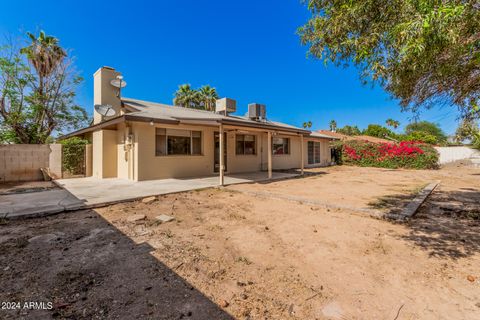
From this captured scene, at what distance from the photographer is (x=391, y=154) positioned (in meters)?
17.2

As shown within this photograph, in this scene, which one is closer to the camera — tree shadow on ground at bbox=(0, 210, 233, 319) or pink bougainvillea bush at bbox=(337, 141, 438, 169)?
tree shadow on ground at bbox=(0, 210, 233, 319)

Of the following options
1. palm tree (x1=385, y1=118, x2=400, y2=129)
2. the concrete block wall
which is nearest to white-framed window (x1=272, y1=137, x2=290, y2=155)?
the concrete block wall

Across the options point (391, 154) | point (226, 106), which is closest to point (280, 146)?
point (226, 106)

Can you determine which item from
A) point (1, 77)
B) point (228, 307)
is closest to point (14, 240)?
point (228, 307)

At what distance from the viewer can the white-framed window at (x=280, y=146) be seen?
14869 millimetres

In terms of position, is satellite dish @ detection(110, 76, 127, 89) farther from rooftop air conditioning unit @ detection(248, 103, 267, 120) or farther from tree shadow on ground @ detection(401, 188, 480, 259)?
tree shadow on ground @ detection(401, 188, 480, 259)

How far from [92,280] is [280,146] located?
13785 millimetres

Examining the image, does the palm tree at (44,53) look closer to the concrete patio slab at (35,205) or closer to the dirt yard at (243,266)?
the concrete patio slab at (35,205)

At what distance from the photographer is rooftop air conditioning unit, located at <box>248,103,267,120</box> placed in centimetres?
1437

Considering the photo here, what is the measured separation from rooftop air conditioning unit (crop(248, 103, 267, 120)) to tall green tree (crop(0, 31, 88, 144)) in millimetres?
13914

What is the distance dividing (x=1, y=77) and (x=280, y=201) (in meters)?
20.2

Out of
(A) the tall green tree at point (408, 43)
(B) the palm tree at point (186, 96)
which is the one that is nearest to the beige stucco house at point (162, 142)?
(A) the tall green tree at point (408, 43)

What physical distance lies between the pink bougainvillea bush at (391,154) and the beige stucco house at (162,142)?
1067 cm

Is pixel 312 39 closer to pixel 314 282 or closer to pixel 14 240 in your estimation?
pixel 314 282
